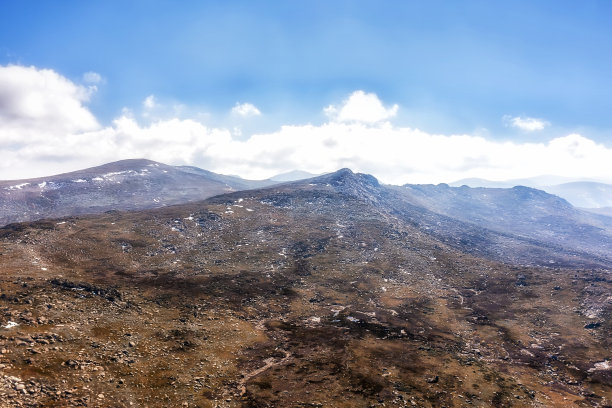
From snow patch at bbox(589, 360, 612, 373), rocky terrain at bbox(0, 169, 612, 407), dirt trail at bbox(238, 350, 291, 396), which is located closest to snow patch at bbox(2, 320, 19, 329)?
rocky terrain at bbox(0, 169, 612, 407)

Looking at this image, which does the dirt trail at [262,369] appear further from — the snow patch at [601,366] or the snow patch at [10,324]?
the snow patch at [601,366]

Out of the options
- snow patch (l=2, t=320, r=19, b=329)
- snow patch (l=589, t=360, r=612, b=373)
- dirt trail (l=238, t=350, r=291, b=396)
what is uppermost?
→ snow patch (l=2, t=320, r=19, b=329)

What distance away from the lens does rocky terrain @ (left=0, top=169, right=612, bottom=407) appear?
131 ft

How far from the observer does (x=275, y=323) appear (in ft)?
224

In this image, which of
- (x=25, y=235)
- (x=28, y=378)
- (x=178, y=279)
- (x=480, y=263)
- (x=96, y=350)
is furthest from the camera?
(x=480, y=263)

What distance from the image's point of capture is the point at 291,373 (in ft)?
153

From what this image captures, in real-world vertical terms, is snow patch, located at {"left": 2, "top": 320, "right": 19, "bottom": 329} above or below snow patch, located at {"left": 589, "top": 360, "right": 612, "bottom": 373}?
above

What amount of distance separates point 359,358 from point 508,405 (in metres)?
21.3

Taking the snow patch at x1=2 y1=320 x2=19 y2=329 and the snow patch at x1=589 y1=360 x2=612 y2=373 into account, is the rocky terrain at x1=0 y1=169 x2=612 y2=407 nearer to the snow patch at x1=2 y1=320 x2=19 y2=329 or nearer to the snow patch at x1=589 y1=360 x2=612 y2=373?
the snow patch at x1=2 y1=320 x2=19 y2=329

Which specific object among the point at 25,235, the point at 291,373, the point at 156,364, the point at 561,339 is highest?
the point at 25,235

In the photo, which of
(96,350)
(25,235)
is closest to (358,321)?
(96,350)

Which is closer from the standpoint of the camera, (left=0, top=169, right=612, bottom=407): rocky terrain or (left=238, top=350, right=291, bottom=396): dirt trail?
(left=0, top=169, right=612, bottom=407): rocky terrain

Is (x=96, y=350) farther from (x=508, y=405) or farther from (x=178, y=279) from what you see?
(x=508, y=405)

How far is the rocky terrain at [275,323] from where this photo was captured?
39844 millimetres
